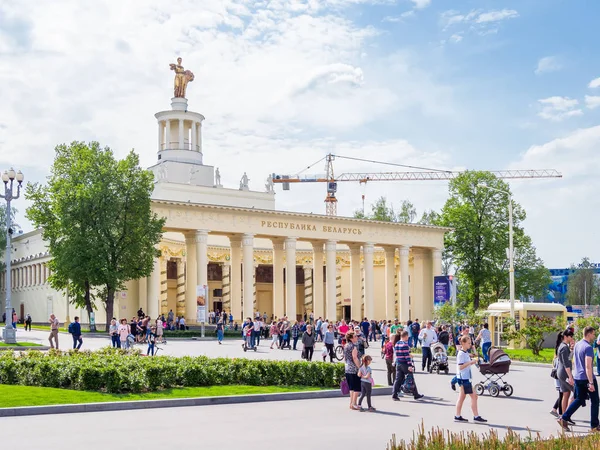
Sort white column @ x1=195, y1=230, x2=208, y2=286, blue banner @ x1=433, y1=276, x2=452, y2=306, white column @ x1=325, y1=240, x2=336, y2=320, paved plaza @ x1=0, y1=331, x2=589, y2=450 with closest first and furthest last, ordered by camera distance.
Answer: paved plaza @ x1=0, y1=331, x2=589, y2=450
blue banner @ x1=433, y1=276, x2=452, y2=306
white column @ x1=195, y1=230, x2=208, y2=286
white column @ x1=325, y1=240, x2=336, y2=320

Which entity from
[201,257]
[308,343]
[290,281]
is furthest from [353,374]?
[290,281]

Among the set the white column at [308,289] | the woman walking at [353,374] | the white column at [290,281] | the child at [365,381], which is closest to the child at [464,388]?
the child at [365,381]

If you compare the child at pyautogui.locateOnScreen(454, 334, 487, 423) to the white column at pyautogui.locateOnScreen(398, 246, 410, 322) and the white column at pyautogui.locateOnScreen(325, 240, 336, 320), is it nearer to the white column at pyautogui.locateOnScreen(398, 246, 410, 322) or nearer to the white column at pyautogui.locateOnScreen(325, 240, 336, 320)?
the white column at pyautogui.locateOnScreen(325, 240, 336, 320)

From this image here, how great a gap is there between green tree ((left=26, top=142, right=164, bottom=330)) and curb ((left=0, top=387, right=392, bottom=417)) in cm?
2970

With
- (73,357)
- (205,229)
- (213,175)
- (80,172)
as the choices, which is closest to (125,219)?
(80,172)

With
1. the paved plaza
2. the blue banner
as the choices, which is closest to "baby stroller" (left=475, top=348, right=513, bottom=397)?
the paved plaza

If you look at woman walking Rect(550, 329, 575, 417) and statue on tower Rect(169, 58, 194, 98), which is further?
statue on tower Rect(169, 58, 194, 98)

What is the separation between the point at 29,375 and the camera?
63.6 feet

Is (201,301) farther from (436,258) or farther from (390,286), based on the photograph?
(436,258)

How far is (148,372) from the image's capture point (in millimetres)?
18828

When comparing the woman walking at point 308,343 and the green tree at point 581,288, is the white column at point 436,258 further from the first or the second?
the green tree at point 581,288

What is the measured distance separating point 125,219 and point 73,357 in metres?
28.3

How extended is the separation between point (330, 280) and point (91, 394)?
44698 millimetres

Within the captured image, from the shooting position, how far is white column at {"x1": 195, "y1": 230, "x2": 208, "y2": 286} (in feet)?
180
